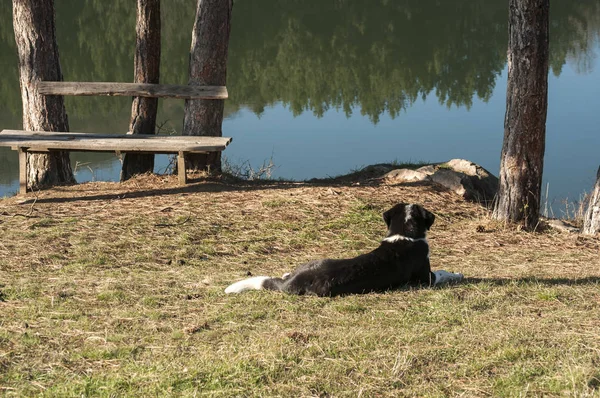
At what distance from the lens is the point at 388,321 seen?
18.7 ft

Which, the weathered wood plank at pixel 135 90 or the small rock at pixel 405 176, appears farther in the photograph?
the small rock at pixel 405 176

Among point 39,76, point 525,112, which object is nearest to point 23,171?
point 39,76

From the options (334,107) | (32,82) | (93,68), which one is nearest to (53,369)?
(32,82)

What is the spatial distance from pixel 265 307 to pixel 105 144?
5418mm

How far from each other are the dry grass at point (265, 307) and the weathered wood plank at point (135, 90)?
156 centimetres

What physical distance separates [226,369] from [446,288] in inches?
106

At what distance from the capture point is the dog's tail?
21.5 ft

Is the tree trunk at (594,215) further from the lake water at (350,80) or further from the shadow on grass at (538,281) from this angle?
the lake water at (350,80)

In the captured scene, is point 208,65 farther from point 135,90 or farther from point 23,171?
point 23,171

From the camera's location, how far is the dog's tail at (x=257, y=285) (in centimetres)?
654

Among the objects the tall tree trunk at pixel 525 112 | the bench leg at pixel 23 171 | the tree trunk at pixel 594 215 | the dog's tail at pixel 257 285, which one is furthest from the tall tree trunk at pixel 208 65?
the dog's tail at pixel 257 285

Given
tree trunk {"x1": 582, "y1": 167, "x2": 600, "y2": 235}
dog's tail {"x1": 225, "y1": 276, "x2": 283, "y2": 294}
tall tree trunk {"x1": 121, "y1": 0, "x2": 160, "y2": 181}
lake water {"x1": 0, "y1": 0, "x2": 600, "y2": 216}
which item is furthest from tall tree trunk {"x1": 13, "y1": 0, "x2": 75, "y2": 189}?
tree trunk {"x1": 582, "y1": 167, "x2": 600, "y2": 235}

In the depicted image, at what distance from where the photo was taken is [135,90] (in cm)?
1173

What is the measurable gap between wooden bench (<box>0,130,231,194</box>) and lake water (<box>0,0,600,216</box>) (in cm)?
484
